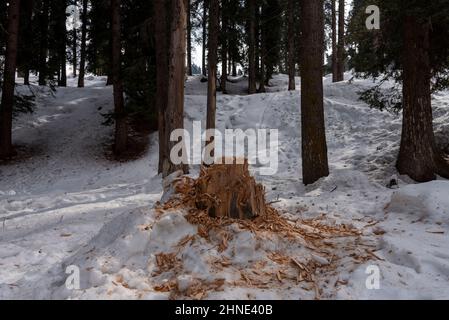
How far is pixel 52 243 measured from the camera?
5.31 m

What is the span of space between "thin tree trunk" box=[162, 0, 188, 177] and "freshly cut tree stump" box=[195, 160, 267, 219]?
436 cm

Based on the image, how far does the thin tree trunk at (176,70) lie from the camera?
28.5 ft

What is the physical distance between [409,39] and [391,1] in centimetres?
105

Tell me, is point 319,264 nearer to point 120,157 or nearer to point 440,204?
point 440,204

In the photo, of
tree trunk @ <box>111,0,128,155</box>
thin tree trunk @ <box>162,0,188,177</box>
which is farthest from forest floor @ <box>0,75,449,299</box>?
tree trunk @ <box>111,0,128,155</box>

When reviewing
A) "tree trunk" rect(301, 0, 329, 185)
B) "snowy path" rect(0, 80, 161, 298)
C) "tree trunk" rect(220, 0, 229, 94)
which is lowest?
"snowy path" rect(0, 80, 161, 298)

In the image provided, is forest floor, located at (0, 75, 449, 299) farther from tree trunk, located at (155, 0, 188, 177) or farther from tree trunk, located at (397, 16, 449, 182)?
tree trunk, located at (155, 0, 188, 177)

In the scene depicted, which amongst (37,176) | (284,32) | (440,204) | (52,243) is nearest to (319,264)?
(440,204)

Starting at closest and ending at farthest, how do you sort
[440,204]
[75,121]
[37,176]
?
[440,204]
[37,176]
[75,121]
